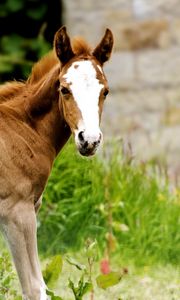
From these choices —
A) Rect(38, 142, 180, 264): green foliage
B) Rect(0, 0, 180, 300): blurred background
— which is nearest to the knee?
Rect(0, 0, 180, 300): blurred background

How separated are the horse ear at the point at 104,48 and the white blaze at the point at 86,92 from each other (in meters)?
0.21

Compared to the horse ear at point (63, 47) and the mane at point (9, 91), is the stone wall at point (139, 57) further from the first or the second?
the horse ear at point (63, 47)

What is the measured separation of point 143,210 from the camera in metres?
8.01

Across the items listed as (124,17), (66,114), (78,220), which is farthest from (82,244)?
(124,17)

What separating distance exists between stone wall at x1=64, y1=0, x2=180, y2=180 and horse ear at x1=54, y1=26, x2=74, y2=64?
4.52m

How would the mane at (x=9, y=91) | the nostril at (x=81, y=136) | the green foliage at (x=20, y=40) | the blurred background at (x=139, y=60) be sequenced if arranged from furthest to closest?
the green foliage at (x=20, y=40) → the blurred background at (x=139, y=60) → the mane at (x=9, y=91) → the nostril at (x=81, y=136)

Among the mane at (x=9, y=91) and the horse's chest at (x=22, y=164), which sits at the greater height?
the mane at (x=9, y=91)

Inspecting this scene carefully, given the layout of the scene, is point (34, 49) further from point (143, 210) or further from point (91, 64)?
point (91, 64)

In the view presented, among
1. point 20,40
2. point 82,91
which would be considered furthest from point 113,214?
point 20,40

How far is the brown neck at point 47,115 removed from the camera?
19.2 feet

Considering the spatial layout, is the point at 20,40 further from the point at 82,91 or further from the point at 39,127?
the point at 82,91

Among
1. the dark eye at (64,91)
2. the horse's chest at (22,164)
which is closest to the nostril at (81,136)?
the dark eye at (64,91)

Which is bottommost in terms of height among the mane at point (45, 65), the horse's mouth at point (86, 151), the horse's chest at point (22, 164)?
the horse's chest at point (22, 164)

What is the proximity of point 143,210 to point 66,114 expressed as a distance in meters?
2.54
